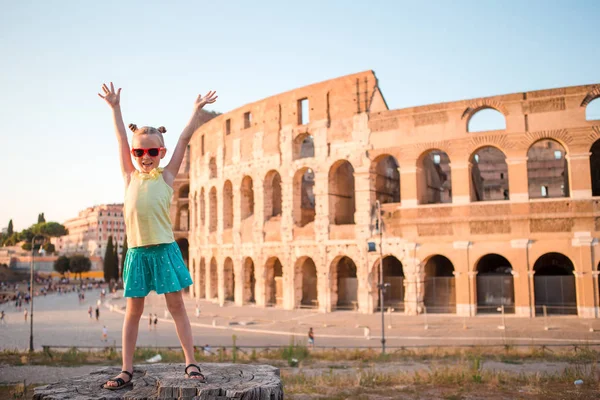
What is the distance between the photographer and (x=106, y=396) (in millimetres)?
4195

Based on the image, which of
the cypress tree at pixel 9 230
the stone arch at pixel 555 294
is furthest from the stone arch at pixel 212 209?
the cypress tree at pixel 9 230

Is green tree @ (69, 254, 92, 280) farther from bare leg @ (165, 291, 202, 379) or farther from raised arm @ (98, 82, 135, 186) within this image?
bare leg @ (165, 291, 202, 379)

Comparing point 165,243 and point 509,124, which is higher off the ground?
point 509,124

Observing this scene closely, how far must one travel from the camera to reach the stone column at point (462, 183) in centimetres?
2409

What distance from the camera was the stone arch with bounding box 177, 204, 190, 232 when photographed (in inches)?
1852

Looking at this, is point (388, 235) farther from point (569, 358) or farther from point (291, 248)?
point (569, 358)

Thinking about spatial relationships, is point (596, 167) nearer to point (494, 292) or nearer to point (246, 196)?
point (494, 292)

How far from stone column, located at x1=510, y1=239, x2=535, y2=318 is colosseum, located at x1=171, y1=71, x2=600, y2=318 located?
0.04 metres

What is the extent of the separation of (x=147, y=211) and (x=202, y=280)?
36.3m

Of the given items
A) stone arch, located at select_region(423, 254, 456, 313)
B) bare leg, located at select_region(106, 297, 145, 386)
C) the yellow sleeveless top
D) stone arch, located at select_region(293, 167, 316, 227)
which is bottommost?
stone arch, located at select_region(423, 254, 456, 313)

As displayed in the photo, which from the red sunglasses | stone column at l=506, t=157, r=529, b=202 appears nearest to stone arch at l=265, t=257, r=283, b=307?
stone column at l=506, t=157, r=529, b=202

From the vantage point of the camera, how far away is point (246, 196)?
1344 inches

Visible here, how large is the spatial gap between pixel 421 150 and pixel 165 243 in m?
21.8

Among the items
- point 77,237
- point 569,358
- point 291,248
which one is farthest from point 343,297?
point 77,237
